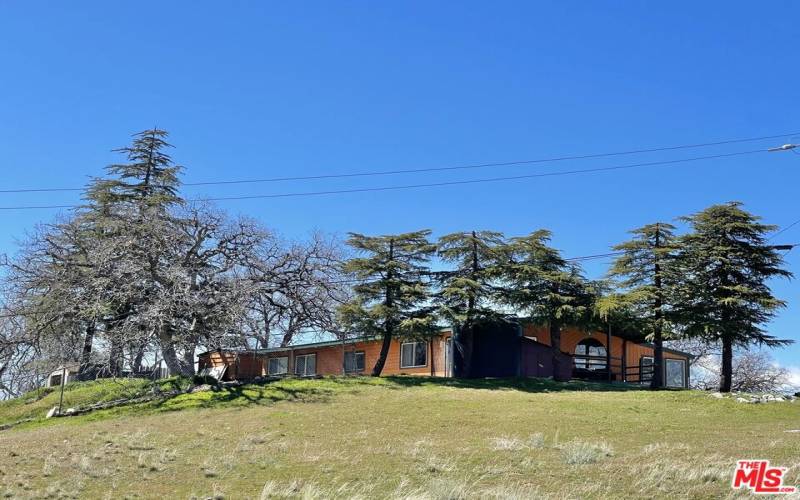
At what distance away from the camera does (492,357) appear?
34469 mm

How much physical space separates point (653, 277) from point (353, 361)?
Answer: 15709 millimetres

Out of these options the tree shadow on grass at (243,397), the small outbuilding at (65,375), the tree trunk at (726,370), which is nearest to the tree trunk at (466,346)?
the tree shadow on grass at (243,397)

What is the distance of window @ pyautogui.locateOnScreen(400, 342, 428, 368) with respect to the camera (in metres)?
36.3

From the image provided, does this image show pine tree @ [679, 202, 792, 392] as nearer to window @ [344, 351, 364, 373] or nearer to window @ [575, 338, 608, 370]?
window @ [575, 338, 608, 370]

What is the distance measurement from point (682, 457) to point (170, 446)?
10.8m

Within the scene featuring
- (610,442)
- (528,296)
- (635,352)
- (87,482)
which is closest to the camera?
(87,482)

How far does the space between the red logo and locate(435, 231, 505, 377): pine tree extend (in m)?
19.4

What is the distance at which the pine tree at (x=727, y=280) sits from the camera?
29.0m

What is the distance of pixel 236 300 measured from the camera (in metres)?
29.3

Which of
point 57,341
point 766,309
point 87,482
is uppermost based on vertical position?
point 766,309

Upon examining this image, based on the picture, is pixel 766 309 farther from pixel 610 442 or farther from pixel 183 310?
pixel 183 310

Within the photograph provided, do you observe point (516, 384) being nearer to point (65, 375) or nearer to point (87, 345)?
point (87, 345)

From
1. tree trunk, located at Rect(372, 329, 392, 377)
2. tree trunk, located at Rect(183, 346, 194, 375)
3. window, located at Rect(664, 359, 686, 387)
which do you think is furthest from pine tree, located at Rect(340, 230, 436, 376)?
window, located at Rect(664, 359, 686, 387)

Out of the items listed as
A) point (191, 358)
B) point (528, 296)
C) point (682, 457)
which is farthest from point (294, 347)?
point (682, 457)
